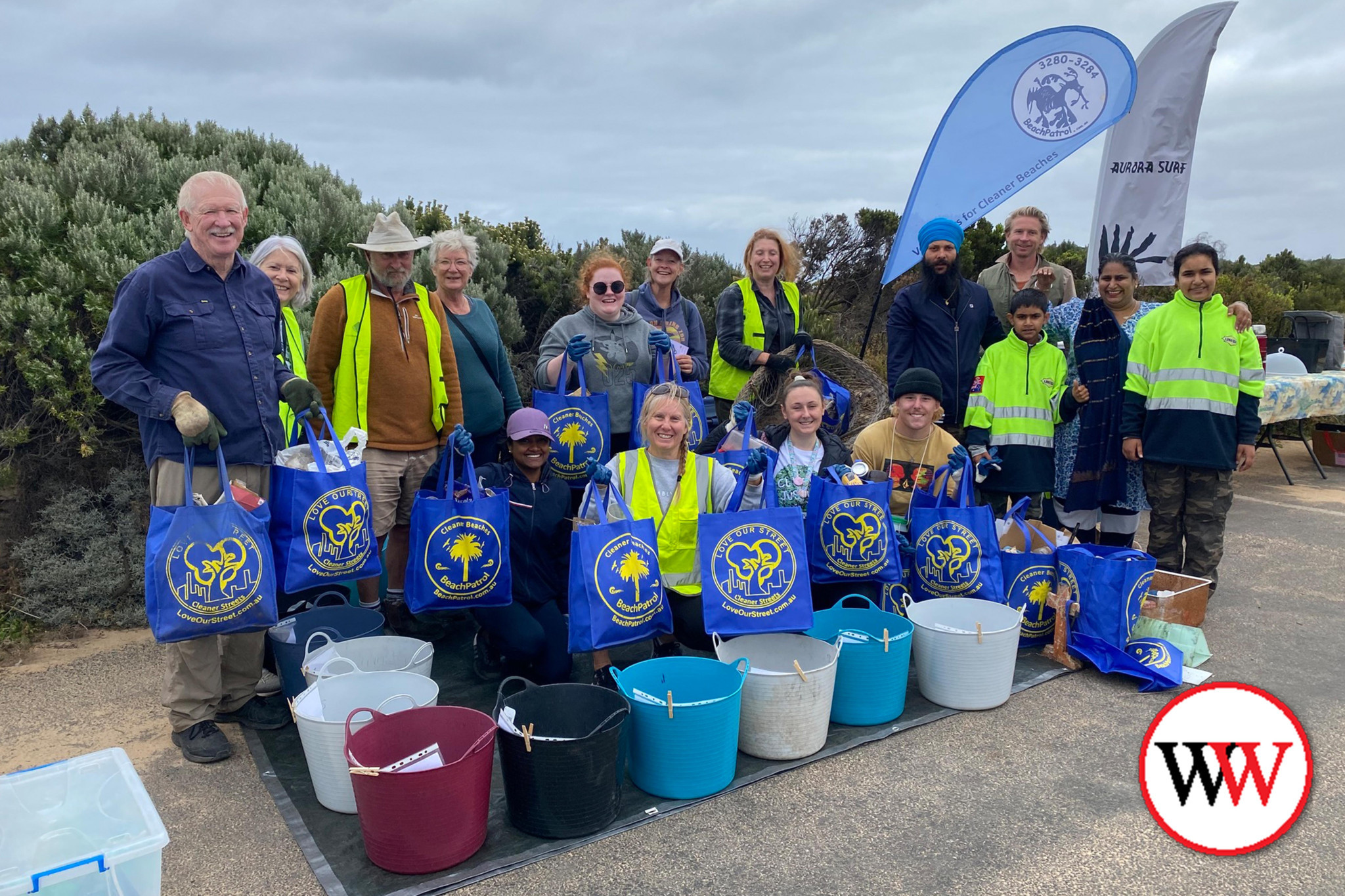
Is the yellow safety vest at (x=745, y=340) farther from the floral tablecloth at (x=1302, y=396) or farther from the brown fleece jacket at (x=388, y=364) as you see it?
the floral tablecloth at (x=1302, y=396)

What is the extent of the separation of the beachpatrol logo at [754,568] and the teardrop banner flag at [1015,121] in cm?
309

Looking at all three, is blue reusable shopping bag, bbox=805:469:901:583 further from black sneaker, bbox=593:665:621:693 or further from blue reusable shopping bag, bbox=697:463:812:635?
black sneaker, bbox=593:665:621:693

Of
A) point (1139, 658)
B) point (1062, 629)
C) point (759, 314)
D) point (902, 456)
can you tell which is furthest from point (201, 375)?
point (1139, 658)

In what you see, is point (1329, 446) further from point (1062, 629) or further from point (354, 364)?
point (354, 364)

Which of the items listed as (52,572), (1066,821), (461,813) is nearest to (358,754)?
(461,813)

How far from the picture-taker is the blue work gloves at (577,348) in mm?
4258

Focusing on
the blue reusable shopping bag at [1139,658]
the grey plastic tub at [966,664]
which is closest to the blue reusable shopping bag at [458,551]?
the grey plastic tub at [966,664]

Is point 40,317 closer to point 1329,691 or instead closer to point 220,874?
point 220,874

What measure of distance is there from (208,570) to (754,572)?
1.94 m

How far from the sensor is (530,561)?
12.8 ft

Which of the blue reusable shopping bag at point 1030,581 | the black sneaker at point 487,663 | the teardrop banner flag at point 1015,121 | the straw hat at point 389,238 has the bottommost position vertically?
the black sneaker at point 487,663

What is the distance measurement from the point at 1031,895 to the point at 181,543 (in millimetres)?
2896

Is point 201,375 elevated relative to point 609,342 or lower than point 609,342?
lower

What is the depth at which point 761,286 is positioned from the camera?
16.8 feet
